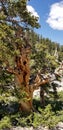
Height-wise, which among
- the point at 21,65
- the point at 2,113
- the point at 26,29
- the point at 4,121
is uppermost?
the point at 26,29

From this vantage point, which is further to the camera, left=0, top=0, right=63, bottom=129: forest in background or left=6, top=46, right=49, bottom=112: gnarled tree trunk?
left=6, top=46, right=49, bottom=112: gnarled tree trunk

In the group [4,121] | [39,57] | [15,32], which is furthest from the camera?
[39,57]

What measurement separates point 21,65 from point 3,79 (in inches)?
87.0

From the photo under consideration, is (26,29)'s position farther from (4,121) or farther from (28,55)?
(4,121)

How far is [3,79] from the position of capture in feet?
61.8

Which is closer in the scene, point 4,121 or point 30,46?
point 4,121

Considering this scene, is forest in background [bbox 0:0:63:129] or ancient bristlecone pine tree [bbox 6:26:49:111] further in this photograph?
ancient bristlecone pine tree [bbox 6:26:49:111]

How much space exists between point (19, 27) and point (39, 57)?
3106mm

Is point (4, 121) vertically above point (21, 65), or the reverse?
point (21, 65)

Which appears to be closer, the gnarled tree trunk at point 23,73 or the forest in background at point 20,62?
the forest in background at point 20,62

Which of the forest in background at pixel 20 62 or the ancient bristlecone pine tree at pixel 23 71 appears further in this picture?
the ancient bristlecone pine tree at pixel 23 71

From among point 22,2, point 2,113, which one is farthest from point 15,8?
point 2,113

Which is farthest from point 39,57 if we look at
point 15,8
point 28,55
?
point 15,8

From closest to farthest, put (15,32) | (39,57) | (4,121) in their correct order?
(4,121) < (15,32) < (39,57)
